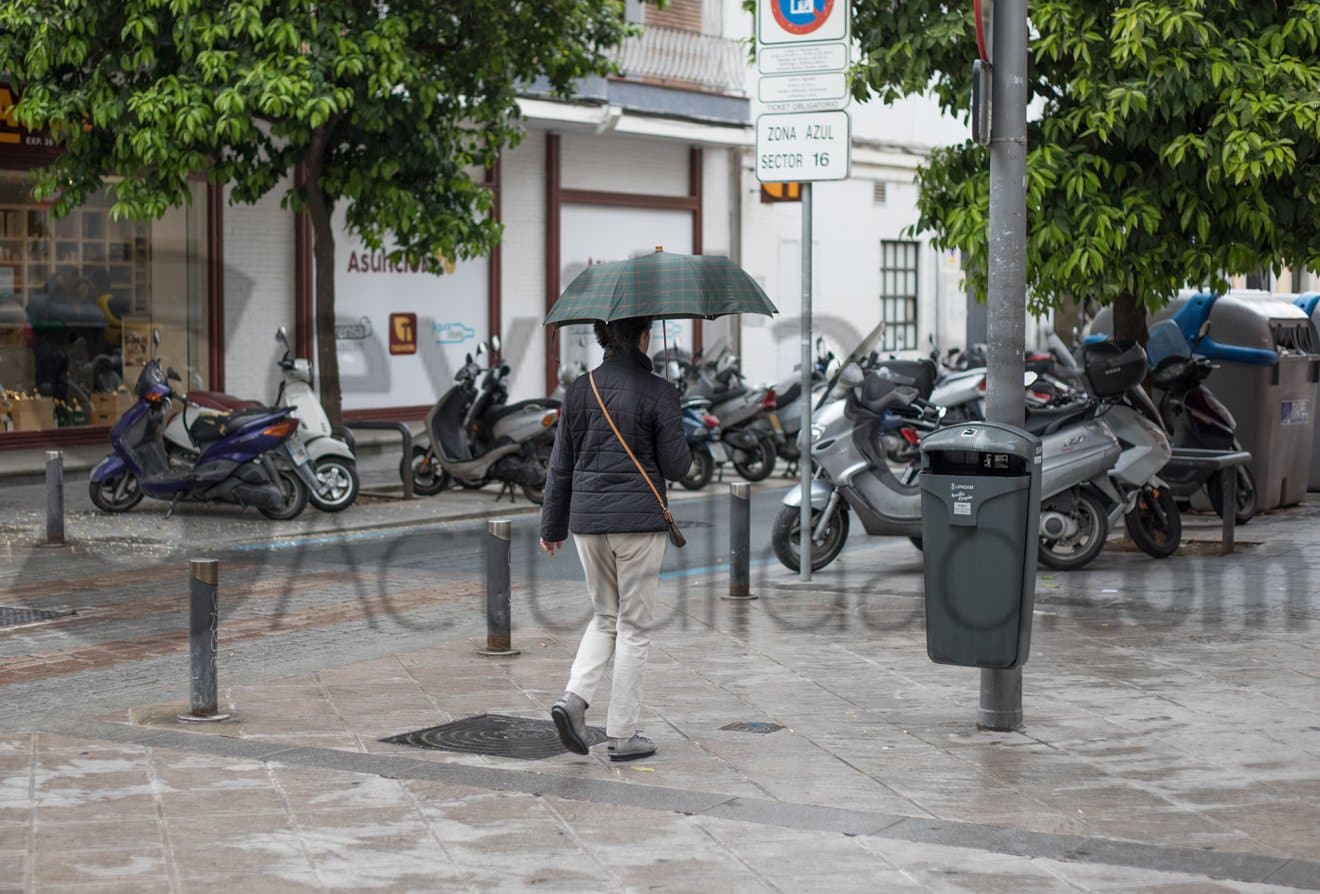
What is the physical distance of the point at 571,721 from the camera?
7.04 m

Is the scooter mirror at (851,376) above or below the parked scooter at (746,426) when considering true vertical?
above

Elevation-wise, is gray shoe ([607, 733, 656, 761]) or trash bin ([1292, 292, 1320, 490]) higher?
trash bin ([1292, 292, 1320, 490])

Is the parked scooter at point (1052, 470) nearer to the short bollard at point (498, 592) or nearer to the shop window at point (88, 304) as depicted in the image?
the short bollard at point (498, 592)

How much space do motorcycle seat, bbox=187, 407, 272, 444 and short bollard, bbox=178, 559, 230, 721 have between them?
301 inches

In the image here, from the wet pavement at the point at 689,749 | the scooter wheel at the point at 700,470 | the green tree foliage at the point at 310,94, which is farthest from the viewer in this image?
the scooter wheel at the point at 700,470

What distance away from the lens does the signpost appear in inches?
452

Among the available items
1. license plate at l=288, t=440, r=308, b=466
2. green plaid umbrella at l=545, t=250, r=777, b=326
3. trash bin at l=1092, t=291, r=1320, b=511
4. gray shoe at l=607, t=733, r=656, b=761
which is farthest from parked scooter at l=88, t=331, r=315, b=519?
gray shoe at l=607, t=733, r=656, b=761

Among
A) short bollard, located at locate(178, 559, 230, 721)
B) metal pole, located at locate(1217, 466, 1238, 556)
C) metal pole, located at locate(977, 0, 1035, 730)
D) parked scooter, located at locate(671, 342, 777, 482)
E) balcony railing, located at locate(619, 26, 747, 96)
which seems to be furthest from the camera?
balcony railing, located at locate(619, 26, 747, 96)

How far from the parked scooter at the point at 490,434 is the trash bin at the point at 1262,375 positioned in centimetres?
509

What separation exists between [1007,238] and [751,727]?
2.26 metres

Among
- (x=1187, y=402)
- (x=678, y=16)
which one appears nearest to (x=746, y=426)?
(x=1187, y=402)

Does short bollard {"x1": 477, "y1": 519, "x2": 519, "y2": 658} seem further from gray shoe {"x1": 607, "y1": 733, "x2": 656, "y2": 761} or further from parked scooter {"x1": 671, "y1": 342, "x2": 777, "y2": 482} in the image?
parked scooter {"x1": 671, "y1": 342, "x2": 777, "y2": 482}

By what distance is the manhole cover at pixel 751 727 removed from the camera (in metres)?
7.55

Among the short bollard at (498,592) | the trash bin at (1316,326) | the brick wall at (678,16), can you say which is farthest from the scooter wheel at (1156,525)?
the brick wall at (678,16)
